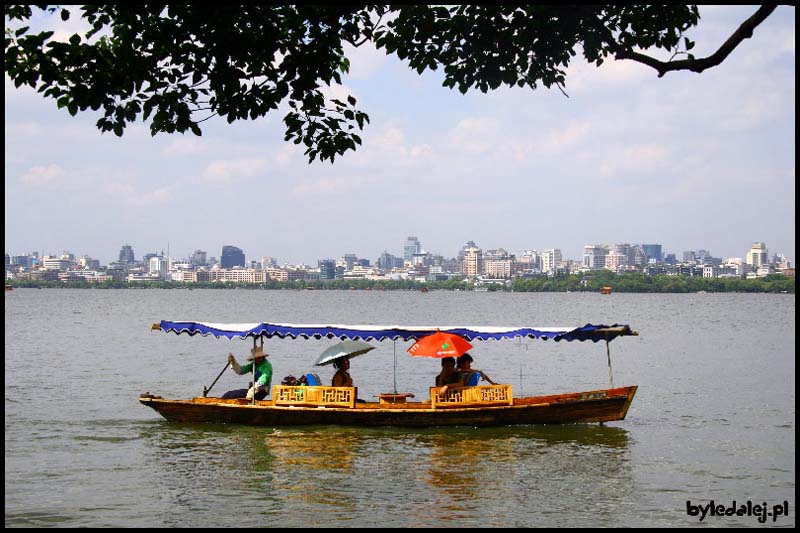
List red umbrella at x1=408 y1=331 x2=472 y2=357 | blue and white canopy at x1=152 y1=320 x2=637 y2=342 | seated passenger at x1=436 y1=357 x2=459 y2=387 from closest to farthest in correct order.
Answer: red umbrella at x1=408 y1=331 x2=472 y2=357, seated passenger at x1=436 y1=357 x2=459 y2=387, blue and white canopy at x1=152 y1=320 x2=637 y2=342

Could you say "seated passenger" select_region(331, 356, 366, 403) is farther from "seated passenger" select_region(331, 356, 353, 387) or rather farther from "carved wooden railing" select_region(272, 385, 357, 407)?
"carved wooden railing" select_region(272, 385, 357, 407)

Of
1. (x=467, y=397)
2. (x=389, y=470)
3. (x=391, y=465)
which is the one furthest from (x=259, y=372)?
(x=389, y=470)

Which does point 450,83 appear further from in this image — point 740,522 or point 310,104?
point 740,522

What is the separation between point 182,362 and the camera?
38.3m

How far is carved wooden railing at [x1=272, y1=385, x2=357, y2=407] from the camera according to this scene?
59.5 feet

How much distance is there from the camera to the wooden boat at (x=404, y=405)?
18109mm

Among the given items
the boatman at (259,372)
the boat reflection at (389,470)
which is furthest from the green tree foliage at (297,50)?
the boatman at (259,372)

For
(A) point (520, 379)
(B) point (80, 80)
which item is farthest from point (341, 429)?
(A) point (520, 379)

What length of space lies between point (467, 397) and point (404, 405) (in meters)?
1.23

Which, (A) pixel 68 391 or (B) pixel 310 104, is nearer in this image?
(B) pixel 310 104

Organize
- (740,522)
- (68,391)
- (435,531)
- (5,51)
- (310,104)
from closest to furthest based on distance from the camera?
1. (5,51)
2. (310,104)
3. (435,531)
4. (740,522)
5. (68,391)

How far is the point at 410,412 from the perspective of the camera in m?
18.1

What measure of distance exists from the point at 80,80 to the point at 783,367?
3398cm

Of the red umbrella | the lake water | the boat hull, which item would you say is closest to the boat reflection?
the lake water
